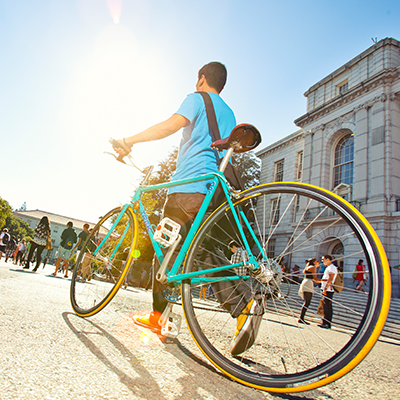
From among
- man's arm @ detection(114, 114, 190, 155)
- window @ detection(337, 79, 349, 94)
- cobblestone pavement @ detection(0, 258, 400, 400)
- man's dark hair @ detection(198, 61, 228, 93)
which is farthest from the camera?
window @ detection(337, 79, 349, 94)

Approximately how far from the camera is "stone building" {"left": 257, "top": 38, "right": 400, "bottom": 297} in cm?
1783

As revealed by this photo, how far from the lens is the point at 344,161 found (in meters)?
22.2

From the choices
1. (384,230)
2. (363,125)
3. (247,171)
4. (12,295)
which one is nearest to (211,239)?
(12,295)

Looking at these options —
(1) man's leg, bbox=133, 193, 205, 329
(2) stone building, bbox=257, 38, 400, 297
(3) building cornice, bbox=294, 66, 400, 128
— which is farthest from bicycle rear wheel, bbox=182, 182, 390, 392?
(3) building cornice, bbox=294, 66, 400, 128

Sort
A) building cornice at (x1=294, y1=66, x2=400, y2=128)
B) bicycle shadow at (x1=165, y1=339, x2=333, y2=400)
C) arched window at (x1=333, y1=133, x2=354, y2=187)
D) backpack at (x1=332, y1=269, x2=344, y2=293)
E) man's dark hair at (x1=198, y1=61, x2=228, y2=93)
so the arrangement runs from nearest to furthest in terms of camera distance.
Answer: bicycle shadow at (x1=165, y1=339, x2=333, y2=400) < backpack at (x1=332, y1=269, x2=344, y2=293) < man's dark hair at (x1=198, y1=61, x2=228, y2=93) < building cornice at (x1=294, y1=66, x2=400, y2=128) < arched window at (x1=333, y1=133, x2=354, y2=187)

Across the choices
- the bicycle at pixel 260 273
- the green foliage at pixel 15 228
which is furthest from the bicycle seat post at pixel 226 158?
the green foliage at pixel 15 228

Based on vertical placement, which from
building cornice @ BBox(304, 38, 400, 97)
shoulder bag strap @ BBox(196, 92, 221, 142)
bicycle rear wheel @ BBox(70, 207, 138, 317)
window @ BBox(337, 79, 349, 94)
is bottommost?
bicycle rear wheel @ BBox(70, 207, 138, 317)

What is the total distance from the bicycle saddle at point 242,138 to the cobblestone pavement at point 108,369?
53.2 inches

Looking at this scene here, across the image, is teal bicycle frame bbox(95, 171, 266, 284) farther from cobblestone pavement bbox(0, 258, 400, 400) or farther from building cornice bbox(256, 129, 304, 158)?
building cornice bbox(256, 129, 304, 158)

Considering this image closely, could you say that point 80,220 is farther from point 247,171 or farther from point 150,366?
point 150,366

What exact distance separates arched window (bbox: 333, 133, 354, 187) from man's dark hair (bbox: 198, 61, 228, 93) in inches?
865

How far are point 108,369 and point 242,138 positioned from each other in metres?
1.48

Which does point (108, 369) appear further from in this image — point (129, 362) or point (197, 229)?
point (197, 229)

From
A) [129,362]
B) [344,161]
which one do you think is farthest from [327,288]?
[344,161]
